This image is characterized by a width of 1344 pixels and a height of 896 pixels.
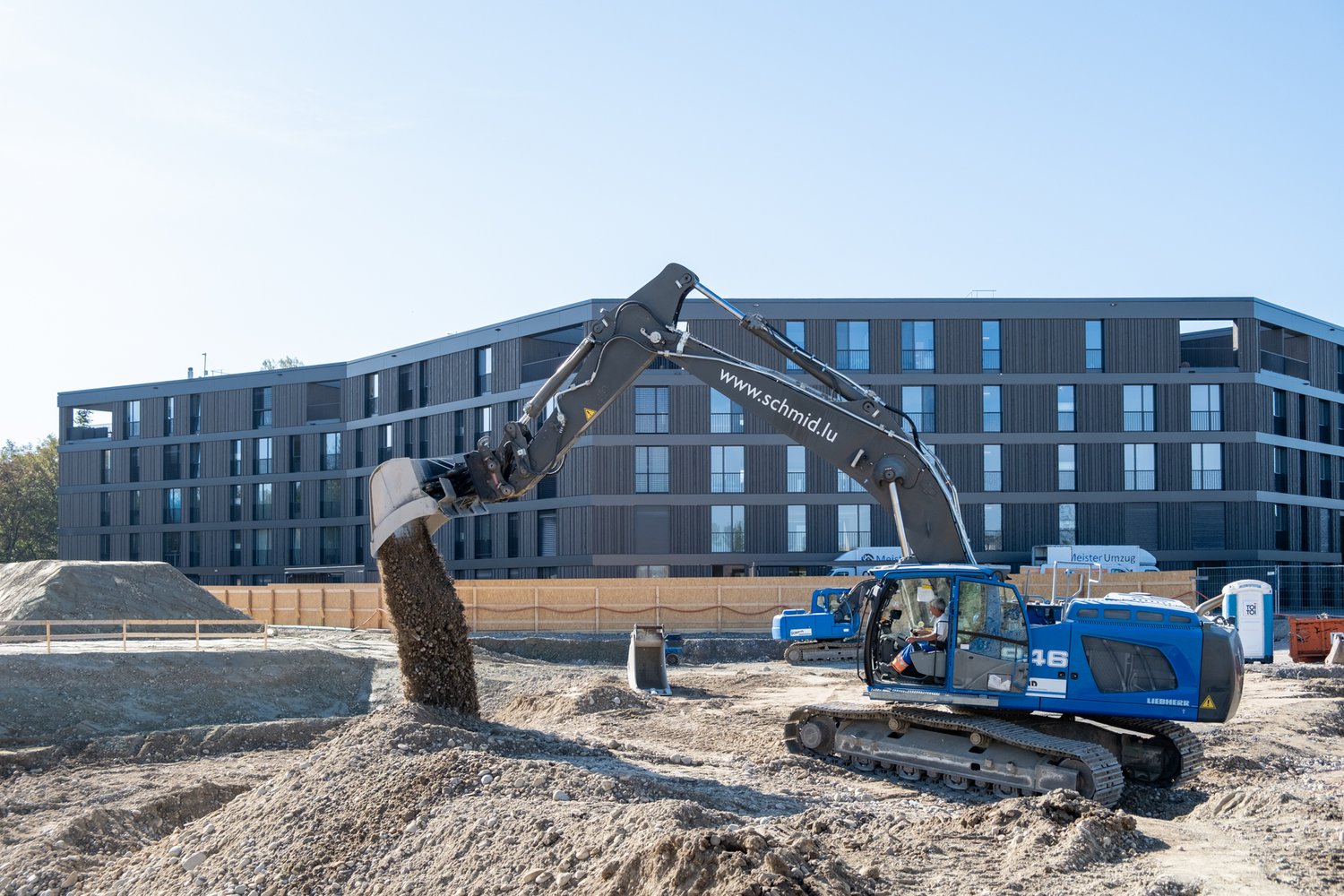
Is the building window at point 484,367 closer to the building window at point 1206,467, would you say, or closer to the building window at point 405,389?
the building window at point 405,389

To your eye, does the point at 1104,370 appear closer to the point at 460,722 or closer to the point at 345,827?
the point at 460,722

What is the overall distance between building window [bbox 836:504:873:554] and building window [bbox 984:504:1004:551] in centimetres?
451

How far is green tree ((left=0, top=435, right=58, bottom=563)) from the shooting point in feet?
252

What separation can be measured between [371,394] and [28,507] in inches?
1271

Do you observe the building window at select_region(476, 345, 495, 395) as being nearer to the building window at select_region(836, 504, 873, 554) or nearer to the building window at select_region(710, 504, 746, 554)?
the building window at select_region(710, 504, 746, 554)

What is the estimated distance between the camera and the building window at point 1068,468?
49188 millimetres

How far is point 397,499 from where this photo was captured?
1487cm

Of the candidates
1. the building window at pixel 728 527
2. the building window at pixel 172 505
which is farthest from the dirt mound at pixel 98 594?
the building window at pixel 172 505

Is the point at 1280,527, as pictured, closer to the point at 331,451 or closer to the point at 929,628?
the point at 331,451

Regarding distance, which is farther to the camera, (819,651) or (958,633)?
(819,651)

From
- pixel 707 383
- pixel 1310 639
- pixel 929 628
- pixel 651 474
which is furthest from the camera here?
pixel 651 474

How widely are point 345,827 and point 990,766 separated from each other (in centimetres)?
677

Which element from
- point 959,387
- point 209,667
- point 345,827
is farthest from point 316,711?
point 959,387

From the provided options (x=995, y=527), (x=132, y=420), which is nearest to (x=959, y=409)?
(x=995, y=527)
